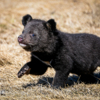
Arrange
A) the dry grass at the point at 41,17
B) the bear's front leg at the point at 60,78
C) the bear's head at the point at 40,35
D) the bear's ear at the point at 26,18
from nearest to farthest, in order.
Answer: the dry grass at the point at 41,17
the bear's head at the point at 40,35
the bear's front leg at the point at 60,78
the bear's ear at the point at 26,18

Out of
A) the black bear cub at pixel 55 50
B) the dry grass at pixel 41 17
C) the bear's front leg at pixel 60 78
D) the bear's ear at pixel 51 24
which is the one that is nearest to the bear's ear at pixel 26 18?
the black bear cub at pixel 55 50

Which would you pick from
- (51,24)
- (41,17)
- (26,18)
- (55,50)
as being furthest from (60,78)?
(41,17)

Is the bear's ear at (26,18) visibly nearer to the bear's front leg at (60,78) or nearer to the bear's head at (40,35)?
the bear's head at (40,35)

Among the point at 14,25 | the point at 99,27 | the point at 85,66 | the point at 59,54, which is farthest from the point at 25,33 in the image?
the point at 99,27

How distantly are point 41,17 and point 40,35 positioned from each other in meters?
7.81

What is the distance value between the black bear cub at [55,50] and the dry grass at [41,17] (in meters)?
0.52

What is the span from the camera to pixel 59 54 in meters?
5.86

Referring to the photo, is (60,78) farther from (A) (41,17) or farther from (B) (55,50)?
(A) (41,17)

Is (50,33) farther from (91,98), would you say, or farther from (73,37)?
(91,98)

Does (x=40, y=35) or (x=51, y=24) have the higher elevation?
(x=51, y=24)

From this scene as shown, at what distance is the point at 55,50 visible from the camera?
19.2ft

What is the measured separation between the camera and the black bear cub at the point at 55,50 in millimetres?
5738

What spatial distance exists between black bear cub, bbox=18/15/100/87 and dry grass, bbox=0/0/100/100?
1.71 ft

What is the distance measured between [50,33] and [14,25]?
6553 mm
